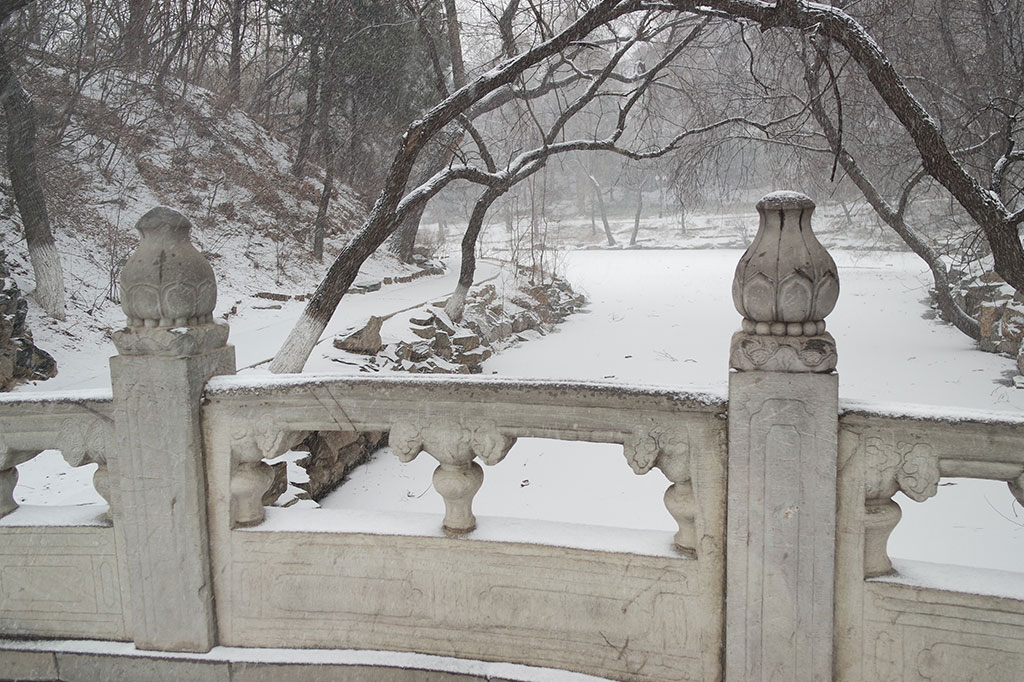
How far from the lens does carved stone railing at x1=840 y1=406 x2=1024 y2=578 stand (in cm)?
194

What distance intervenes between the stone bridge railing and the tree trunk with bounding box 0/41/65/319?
25.9 feet

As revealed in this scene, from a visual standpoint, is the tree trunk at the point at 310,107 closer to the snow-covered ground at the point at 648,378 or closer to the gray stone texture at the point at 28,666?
the snow-covered ground at the point at 648,378

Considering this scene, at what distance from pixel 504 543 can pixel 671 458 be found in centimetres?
62

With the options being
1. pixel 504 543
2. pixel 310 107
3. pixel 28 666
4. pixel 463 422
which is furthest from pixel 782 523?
pixel 310 107

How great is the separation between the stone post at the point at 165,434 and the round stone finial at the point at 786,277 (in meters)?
1.81

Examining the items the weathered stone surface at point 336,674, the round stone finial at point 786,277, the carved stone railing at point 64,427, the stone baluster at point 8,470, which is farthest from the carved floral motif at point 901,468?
the stone baluster at point 8,470

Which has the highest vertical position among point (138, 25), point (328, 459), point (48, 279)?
point (138, 25)

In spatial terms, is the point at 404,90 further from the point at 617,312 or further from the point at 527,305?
the point at 617,312

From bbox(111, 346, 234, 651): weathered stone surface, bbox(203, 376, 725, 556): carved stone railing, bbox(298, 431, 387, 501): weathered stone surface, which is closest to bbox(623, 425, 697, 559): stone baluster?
bbox(203, 376, 725, 556): carved stone railing

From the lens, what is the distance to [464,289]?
42.2 feet

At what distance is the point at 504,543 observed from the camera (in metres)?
2.31

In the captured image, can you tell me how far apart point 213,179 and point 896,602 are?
17.5 meters

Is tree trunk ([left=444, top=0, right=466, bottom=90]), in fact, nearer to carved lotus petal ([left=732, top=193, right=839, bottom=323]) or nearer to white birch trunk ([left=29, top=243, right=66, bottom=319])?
white birch trunk ([left=29, top=243, right=66, bottom=319])

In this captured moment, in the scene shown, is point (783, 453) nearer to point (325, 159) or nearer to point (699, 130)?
point (699, 130)
